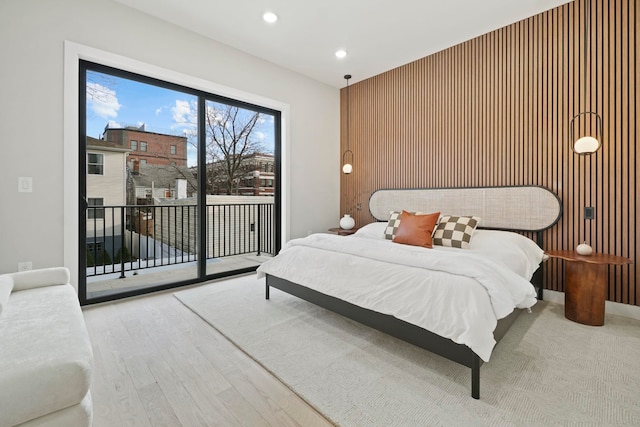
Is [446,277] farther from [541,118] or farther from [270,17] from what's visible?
[270,17]

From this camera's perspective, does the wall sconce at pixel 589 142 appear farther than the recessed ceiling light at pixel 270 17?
No

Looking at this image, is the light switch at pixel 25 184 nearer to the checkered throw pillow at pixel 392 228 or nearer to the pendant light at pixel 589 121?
the checkered throw pillow at pixel 392 228

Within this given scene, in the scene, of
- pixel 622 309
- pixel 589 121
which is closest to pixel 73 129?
pixel 589 121

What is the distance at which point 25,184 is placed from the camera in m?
2.46

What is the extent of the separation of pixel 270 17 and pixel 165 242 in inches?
141

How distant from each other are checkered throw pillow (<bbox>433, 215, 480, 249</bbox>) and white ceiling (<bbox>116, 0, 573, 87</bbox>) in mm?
2168

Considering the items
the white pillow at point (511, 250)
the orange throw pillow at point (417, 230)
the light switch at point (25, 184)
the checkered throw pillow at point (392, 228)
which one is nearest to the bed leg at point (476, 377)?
the white pillow at point (511, 250)

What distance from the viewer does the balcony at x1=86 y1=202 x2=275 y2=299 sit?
3.76 metres

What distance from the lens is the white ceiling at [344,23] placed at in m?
2.89

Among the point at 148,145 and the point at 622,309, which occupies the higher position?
the point at 148,145

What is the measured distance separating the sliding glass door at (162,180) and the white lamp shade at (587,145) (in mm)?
3508

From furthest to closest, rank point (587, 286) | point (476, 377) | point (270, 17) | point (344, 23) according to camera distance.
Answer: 1. point (344, 23)
2. point (270, 17)
3. point (587, 286)
4. point (476, 377)

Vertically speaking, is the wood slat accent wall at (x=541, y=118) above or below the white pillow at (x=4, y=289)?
above

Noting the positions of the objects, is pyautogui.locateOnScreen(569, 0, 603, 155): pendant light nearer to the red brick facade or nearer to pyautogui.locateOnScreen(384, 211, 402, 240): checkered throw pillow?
pyautogui.locateOnScreen(384, 211, 402, 240): checkered throw pillow
